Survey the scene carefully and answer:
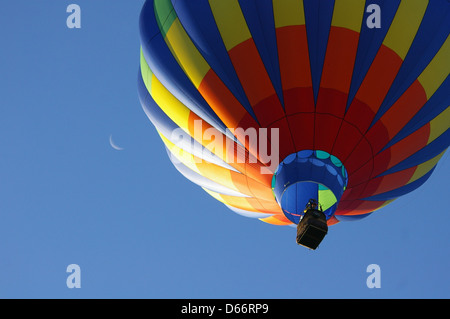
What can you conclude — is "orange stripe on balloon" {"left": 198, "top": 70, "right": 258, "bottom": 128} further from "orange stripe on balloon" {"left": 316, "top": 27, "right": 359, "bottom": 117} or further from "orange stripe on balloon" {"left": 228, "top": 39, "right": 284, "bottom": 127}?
"orange stripe on balloon" {"left": 316, "top": 27, "right": 359, "bottom": 117}

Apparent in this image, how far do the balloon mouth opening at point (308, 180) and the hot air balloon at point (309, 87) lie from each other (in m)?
0.01

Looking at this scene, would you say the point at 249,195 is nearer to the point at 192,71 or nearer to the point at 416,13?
the point at 192,71

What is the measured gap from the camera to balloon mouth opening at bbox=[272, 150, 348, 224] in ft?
30.3

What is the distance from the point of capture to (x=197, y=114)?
980cm

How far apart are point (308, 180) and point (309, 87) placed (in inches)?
45.3

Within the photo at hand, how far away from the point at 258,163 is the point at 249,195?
2.99ft

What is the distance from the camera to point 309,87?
913cm

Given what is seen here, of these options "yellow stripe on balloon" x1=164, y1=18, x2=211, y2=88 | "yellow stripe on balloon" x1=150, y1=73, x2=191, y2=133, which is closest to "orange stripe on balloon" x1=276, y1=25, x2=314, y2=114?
"yellow stripe on balloon" x1=164, y1=18, x2=211, y2=88

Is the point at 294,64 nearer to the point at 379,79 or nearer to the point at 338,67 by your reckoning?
the point at 338,67

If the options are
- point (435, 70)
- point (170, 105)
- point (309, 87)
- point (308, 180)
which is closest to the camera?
point (309, 87)

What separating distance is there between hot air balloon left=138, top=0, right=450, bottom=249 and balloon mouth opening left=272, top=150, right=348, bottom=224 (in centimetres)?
1

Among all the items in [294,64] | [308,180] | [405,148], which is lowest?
[308,180]

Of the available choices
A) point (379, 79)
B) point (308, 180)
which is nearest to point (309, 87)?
point (379, 79)

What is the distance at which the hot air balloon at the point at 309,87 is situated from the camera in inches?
360
